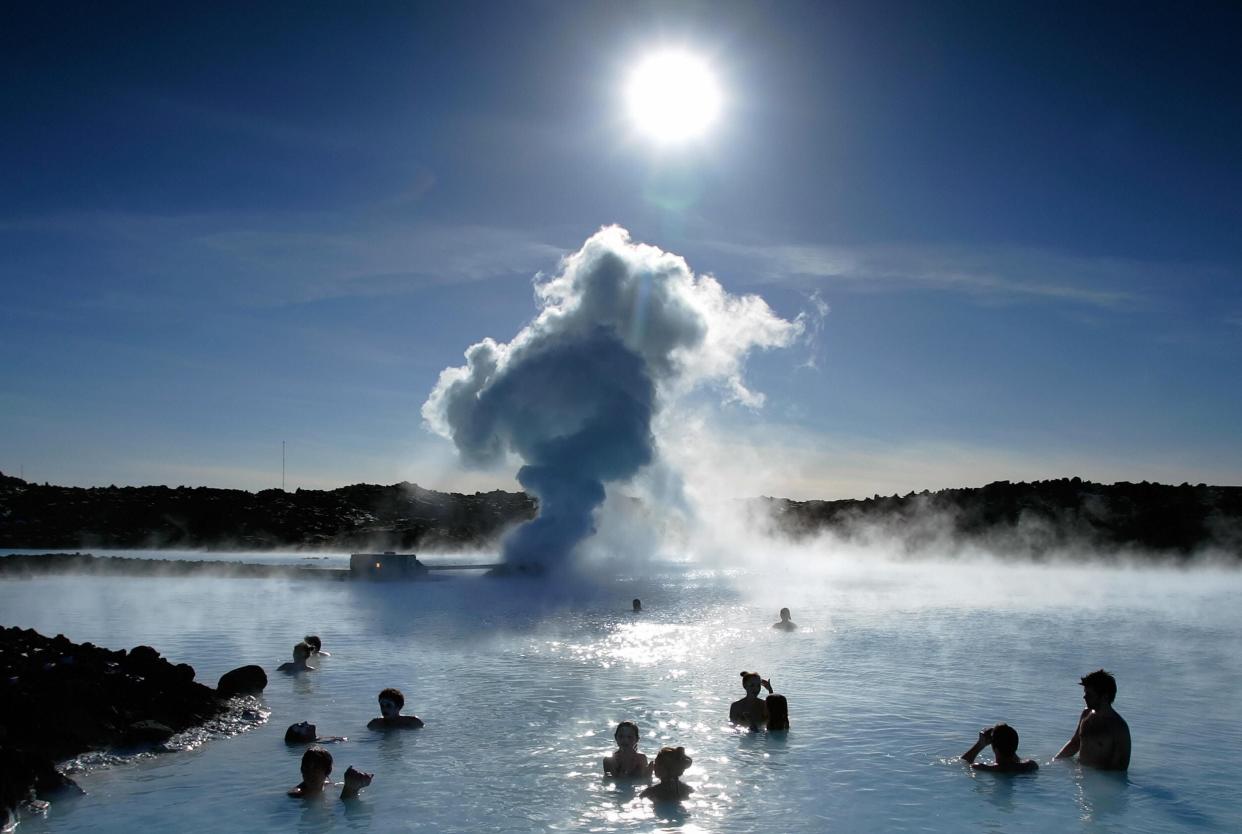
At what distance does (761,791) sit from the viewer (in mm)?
9711

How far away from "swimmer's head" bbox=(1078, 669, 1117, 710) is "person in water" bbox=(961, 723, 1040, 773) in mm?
1041

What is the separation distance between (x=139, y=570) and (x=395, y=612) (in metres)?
24.4

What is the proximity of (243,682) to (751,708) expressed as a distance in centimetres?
877

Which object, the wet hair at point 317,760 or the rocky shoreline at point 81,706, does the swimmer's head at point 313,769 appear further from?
the rocky shoreline at point 81,706

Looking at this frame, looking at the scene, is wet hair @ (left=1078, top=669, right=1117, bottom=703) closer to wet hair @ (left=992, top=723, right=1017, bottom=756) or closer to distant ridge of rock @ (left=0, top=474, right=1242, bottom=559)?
wet hair @ (left=992, top=723, right=1017, bottom=756)

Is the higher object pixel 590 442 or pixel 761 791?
pixel 590 442

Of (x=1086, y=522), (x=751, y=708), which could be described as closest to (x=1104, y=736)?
(x=751, y=708)

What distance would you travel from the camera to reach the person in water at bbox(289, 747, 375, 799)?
30.7ft

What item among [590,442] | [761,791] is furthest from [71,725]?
[590,442]

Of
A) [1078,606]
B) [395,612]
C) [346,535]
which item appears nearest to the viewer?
[395,612]

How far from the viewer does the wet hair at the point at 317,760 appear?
9.38 metres

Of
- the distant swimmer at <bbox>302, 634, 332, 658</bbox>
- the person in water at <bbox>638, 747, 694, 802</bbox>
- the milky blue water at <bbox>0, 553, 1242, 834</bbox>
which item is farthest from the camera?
the distant swimmer at <bbox>302, 634, 332, 658</bbox>

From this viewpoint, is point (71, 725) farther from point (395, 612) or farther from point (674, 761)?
point (395, 612)

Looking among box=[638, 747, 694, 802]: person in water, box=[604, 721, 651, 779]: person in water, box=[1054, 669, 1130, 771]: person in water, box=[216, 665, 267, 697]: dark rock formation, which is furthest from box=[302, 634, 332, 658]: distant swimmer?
box=[1054, 669, 1130, 771]: person in water
